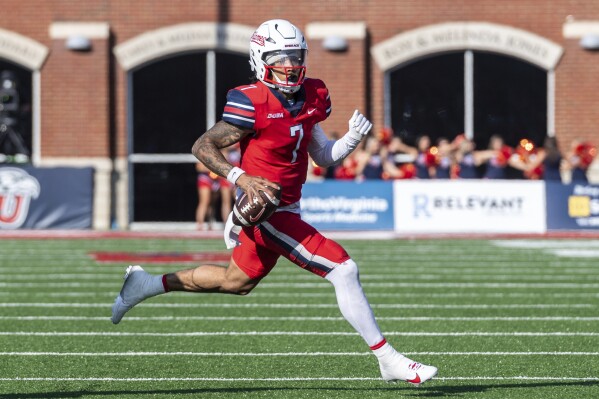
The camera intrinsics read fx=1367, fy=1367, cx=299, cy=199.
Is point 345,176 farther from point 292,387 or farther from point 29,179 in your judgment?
point 292,387

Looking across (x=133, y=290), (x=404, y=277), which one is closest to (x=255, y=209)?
(x=133, y=290)

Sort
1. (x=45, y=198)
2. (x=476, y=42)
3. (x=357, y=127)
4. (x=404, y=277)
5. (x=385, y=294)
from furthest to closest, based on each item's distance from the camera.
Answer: (x=476, y=42), (x=45, y=198), (x=404, y=277), (x=385, y=294), (x=357, y=127)

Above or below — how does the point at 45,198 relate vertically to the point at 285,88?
below

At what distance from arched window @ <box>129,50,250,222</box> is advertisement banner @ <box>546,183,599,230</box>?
671 cm

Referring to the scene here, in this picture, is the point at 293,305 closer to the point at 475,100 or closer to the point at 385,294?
the point at 385,294

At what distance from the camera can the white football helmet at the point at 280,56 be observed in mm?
6883

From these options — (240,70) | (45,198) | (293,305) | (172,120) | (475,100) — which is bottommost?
(293,305)

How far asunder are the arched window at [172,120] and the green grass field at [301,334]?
9787 mm

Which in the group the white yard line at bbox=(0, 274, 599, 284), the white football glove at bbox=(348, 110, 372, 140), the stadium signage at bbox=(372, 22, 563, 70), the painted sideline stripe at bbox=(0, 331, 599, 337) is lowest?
the painted sideline stripe at bbox=(0, 331, 599, 337)

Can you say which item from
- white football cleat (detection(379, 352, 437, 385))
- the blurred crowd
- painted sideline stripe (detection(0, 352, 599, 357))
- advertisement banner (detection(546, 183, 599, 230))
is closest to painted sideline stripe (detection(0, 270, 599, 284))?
painted sideline stripe (detection(0, 352, 599, 357))

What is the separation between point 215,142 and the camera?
6.88m

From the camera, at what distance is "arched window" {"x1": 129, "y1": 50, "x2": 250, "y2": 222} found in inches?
989

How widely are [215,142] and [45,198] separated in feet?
53.0

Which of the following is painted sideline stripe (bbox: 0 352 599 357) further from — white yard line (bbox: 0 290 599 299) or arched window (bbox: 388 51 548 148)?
arched window (bbox: 388 51 548 148)
